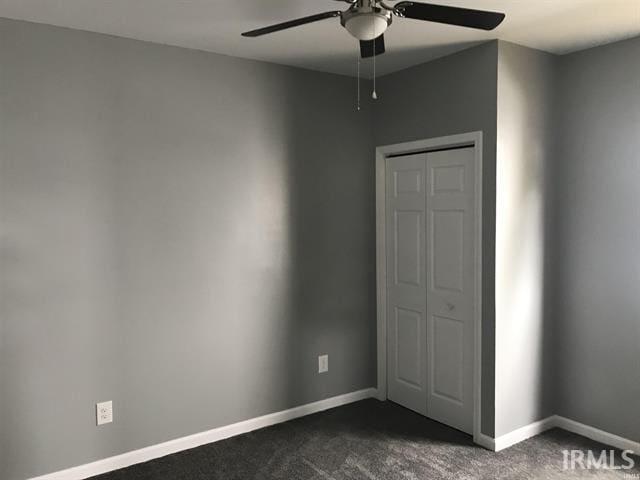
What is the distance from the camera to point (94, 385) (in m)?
3.04

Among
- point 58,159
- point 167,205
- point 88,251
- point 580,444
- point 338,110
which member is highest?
point 338,110

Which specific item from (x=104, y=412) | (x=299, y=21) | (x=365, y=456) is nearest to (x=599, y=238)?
(x=365, y=456)

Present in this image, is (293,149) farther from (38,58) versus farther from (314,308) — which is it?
(38,58)

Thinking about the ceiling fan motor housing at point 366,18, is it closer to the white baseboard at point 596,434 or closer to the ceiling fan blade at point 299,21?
the ceiling fan blade at point 299,21

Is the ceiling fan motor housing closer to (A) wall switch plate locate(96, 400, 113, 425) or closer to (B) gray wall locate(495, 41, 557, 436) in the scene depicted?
(B) gray wall locate(495, 41, 557, 436)

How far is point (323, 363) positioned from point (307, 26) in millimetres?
2290

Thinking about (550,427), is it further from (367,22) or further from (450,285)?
(367,22)

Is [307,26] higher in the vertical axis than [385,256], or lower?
higher

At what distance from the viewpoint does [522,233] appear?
3.38 m

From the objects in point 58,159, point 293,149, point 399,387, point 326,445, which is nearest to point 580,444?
point 399,387

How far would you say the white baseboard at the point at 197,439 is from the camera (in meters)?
3.00

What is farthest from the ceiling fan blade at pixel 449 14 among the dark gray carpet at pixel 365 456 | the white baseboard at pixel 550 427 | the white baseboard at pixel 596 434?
the white baseboard at pixel 596 434

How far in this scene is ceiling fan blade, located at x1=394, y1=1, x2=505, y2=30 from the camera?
1918mm

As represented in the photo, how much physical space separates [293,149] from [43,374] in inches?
80.4
